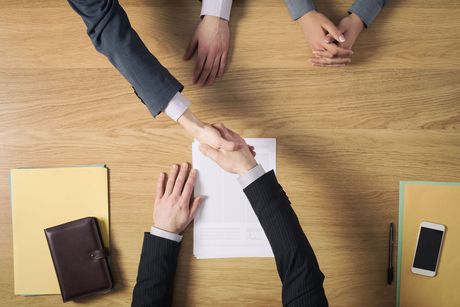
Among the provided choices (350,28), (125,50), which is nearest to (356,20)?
(350,28)

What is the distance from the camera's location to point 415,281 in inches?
38.1

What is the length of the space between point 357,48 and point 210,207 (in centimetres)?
59

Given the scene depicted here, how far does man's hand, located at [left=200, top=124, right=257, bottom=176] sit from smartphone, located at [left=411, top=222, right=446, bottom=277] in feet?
1.68

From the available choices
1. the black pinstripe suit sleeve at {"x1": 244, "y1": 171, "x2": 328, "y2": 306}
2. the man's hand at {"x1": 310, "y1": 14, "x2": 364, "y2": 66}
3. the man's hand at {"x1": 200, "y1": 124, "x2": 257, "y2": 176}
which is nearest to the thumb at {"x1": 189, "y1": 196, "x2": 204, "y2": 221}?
the man's hand at {"x1": 200, "y1": 124, "x2": 257, "y2": 176}

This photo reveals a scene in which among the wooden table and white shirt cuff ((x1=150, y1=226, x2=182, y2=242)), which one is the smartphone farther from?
white shirt cuff ((x1=150, y1=226, x2=182, y2=242))

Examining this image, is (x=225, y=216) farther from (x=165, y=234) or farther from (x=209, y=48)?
(x=209, y=48)

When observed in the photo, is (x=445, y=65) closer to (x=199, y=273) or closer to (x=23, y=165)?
(x=199, y=273)

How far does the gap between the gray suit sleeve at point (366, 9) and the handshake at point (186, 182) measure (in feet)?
1.48

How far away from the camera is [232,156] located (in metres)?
0.85

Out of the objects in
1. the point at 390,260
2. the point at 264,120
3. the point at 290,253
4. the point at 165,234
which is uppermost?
the point at 264,120

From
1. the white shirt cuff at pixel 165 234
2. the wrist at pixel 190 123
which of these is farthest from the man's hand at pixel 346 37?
the white shirt cuff at pixel 165 234

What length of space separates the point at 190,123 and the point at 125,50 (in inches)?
8.6

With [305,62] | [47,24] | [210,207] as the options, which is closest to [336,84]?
[305,62]

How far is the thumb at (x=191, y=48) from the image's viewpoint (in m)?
0.94
